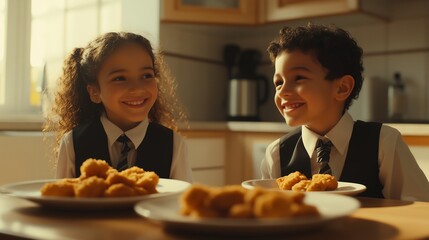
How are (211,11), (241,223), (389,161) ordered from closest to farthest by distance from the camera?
(241,223)
(389,161)
(211,11)

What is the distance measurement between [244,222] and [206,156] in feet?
7.03

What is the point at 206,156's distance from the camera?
270 cm

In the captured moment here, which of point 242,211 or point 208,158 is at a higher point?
point 242,211

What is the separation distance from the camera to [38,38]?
116 inches

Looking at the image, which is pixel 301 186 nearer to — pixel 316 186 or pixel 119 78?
pixel 316 186

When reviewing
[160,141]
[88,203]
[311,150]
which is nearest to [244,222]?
A: [88,203]

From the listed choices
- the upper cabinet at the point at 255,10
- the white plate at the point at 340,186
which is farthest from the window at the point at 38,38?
the white plate at the point at 340,186

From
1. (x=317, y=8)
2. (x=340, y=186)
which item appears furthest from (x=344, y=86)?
(x=317, y=8)

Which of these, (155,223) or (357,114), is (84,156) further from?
(357,114)

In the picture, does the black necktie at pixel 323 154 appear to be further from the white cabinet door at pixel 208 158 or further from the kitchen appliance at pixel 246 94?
the kitchen appliance at pixel 246 94

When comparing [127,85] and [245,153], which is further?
[245,153]

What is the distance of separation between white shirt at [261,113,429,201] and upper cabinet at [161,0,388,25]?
4.42 ft

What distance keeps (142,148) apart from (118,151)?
0.07 m

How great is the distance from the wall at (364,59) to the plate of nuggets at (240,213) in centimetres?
212
